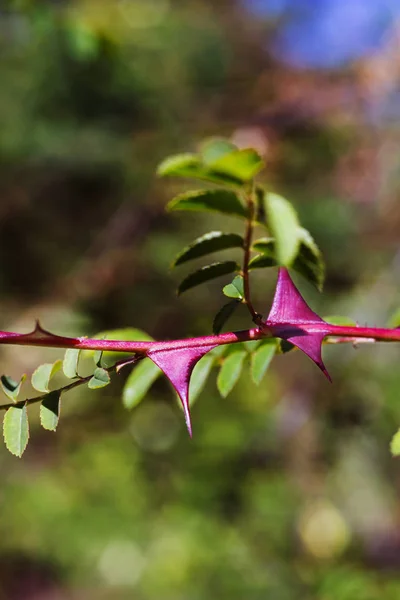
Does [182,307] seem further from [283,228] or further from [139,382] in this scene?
[283,228]

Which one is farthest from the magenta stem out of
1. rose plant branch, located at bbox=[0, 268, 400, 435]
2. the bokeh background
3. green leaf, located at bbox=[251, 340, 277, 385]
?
the bokeh background

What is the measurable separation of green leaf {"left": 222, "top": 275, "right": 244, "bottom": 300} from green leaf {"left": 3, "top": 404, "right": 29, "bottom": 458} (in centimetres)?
11

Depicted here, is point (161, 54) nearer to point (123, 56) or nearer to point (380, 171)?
point (123, 56)

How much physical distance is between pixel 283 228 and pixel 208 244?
0.27 feet

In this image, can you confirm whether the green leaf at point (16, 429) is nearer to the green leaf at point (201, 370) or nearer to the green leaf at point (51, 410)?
the green leaf at point (51, 410)

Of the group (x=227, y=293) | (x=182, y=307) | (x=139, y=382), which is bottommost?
(x=182, y=307)

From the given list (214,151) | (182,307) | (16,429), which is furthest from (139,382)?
(182,307)

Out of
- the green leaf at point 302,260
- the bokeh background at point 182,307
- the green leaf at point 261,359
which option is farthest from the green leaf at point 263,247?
the bokeh background at point 182,307

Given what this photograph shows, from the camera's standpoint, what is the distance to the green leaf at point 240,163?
211 millimetres

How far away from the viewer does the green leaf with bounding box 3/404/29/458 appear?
0.96 feet

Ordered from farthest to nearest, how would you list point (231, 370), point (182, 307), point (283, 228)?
point (182, 307) < point (231, 370) < point (283, 228)

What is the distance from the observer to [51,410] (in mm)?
290

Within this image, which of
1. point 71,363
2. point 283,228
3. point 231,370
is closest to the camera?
point 283,228

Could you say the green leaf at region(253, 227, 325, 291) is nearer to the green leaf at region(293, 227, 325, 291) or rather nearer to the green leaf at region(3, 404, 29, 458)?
the green leaf at region(293, 227, 325, 291)
